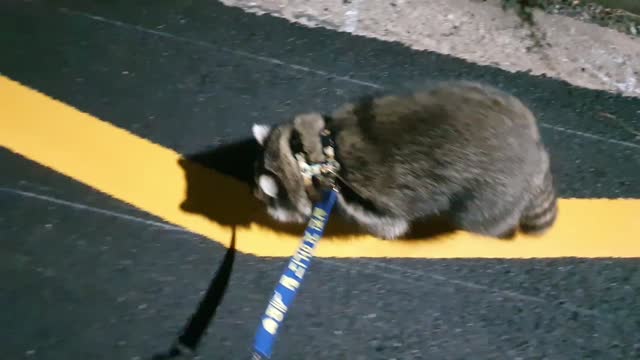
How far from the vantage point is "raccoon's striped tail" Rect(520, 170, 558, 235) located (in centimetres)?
201

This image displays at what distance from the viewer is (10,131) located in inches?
86.7

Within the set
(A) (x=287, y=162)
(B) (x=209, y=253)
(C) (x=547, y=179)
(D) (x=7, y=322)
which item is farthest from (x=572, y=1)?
(D) (x=7, y=322)

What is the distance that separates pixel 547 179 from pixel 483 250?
0.34 m

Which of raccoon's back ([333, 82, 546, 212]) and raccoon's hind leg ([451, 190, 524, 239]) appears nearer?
raccoon's back ([333, 82, 546, 212])

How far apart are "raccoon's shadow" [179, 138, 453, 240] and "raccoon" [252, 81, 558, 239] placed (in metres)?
0.21

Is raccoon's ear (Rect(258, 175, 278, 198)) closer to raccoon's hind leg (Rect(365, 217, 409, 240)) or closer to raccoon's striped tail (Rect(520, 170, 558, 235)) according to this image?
raccoon's hind leg (Rect(365, 217, 409, 240))

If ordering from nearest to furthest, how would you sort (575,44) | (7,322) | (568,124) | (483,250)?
(7,322) → (483,250) → (568,124) → (575,44)

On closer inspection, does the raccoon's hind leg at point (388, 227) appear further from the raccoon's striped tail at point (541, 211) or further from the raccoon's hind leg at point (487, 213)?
the raccoon's striped tail at point (541, 211)

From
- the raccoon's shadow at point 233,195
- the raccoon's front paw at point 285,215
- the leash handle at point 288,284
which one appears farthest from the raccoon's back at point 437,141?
the raccoon's shadow at point 233,195

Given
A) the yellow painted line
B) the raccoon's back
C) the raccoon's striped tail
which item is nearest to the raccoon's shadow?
the yellow painted line

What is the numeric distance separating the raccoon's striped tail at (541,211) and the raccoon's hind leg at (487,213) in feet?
0.13

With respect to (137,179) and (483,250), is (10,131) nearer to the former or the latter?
(137,179)

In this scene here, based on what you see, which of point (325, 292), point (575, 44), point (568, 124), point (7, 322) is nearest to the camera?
point (7, 322)

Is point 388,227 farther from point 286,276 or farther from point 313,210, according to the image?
point 286,276
